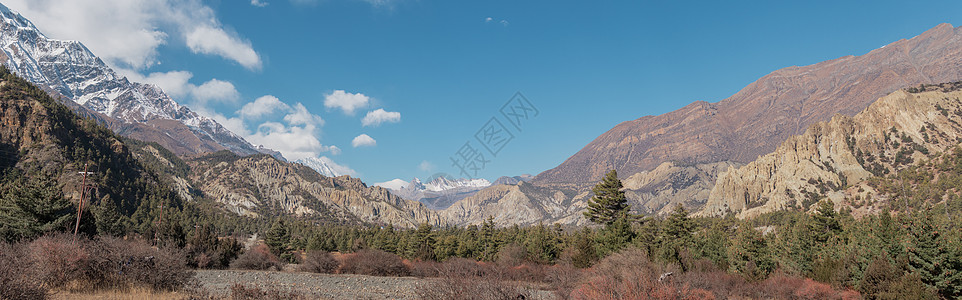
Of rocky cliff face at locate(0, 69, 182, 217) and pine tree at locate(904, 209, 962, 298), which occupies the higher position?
rocky cliff face at locate(0, 69, 182, 217)

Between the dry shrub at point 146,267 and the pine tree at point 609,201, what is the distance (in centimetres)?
3236

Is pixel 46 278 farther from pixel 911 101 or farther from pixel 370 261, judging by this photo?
pixel 911 101

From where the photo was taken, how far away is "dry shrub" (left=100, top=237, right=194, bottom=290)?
42.5ft

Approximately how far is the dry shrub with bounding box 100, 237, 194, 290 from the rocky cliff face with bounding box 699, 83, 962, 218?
136336 mm

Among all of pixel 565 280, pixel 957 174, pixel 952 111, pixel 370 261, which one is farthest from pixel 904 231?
pixel 952 111

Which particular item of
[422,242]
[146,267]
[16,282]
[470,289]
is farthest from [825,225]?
[16,282]

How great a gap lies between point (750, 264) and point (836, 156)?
6266 inches

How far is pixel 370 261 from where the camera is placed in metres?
38.2

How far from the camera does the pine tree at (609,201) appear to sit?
3912cm

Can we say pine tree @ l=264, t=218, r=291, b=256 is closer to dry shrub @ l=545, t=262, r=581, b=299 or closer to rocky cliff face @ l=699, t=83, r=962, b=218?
dry shrub @ l=545, t=262, r=581, b=299

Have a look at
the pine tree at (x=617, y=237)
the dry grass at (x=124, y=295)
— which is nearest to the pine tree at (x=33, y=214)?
the dry grass at (x=124, y=295)

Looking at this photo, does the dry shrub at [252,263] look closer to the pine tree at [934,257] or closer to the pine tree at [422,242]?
the pine tree at [422,242]

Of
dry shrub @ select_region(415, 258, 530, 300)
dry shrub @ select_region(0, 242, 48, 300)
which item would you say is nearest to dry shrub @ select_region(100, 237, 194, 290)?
dry shrub @ select_region(0, 242, 48, 300)

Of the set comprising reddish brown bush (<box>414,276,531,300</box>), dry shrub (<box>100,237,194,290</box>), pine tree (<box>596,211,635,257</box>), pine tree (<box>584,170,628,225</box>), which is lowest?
pine tree (<box>596,211,635,257</box>)
